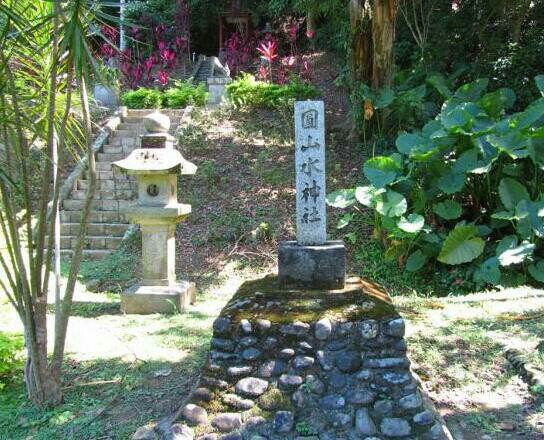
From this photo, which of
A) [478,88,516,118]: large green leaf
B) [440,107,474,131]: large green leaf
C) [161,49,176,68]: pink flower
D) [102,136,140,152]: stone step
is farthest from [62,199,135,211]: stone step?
[161,49,176,68]: pink flower

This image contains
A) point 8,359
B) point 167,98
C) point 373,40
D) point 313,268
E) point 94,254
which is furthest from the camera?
point 167,98

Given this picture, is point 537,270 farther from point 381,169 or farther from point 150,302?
point 150,302

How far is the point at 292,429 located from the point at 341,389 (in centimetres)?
36

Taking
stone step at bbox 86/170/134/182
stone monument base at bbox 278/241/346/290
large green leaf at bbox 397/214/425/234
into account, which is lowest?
stone monument base at bbox 278/241/346/290

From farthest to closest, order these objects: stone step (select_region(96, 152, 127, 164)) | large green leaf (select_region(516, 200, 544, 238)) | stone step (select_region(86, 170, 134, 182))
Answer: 1. stone step (select_region(96, 152, 127, 164))
2. stone step (select_region(86, 170, 134, 182))
3. large green leaf (select_region(516, 200, 544, 238))

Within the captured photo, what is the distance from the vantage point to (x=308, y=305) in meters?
3.69

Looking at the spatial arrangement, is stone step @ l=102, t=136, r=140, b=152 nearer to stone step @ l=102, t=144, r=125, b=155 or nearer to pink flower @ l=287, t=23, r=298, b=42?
stone step @ l=102, t=144, r=125, b=155

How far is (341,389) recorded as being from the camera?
333cm

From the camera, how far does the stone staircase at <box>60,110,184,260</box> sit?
8.93 meters

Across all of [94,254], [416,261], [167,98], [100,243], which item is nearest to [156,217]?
[94,254]

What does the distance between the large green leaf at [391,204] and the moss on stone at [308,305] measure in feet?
10.4

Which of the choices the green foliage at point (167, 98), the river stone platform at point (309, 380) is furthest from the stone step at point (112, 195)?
the river stone platform at point (309, 380)

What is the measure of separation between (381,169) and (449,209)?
1.00 metres

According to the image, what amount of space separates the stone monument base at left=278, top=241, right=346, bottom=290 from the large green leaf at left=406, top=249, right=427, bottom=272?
11.8ft
